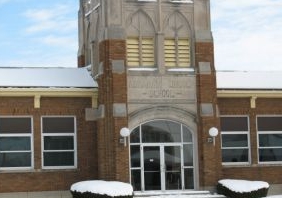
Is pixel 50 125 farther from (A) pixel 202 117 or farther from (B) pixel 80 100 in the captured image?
(A) pixel 202 117

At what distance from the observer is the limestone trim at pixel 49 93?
994 inches

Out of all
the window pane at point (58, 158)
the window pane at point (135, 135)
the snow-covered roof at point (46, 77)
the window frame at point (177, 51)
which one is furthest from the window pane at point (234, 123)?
the window pane at point (58, 158)

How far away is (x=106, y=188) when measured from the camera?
75.8ft

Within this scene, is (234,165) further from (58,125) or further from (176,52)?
(58,125)

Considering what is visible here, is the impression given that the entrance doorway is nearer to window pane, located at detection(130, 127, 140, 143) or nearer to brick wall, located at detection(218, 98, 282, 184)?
window pane, located at detection(130, 127, 140, 143)

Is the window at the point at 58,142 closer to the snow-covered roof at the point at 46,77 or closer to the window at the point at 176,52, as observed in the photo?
the snow-covered roof at the point at 46,77

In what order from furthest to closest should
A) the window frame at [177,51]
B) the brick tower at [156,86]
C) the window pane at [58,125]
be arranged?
1. the window frame at [177,51]
2. the window pane at [58,125]
3. the brick tower at [156,86]

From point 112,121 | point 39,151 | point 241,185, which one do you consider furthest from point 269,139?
point 39,151

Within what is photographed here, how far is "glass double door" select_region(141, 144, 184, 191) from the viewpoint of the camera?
84.4ft

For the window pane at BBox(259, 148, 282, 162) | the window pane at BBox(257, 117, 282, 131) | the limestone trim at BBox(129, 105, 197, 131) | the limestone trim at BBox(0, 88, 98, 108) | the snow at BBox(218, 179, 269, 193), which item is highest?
the limestone trim at BBox(0, 88, 98, 108)

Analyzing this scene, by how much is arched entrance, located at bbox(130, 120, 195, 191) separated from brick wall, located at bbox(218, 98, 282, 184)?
91.7 inches

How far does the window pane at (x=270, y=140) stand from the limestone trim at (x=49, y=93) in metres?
7.69

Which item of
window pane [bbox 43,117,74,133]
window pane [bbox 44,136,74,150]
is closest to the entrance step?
window pane [bbox 44,136,74,150]

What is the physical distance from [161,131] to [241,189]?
403cm
